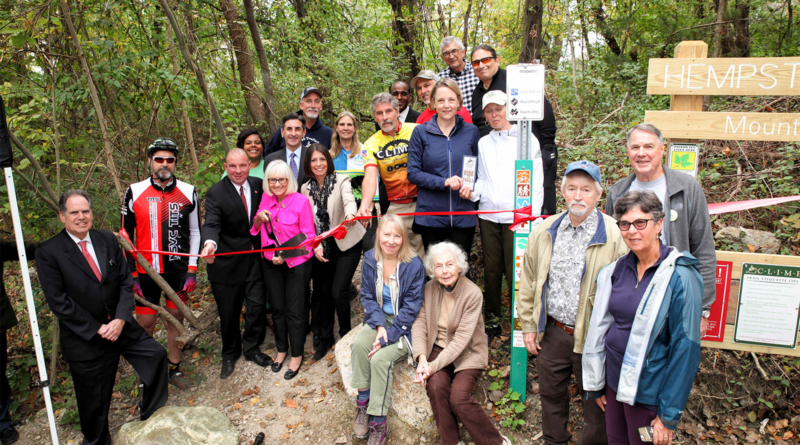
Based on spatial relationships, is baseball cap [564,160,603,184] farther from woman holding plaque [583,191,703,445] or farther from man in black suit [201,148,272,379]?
man in black suit [201,148,272,379]

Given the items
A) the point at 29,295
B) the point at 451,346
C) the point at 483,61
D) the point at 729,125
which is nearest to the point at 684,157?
the point at 729,125

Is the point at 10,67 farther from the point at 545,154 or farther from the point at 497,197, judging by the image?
the point at 545,154

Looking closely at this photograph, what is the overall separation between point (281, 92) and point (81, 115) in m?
2.90

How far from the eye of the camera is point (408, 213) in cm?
443

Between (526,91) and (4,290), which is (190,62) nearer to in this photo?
(4,290)

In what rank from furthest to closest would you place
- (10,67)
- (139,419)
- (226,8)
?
(226,8) → (10,67) → (139,419)

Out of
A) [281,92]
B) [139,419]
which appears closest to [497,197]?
[139,419]

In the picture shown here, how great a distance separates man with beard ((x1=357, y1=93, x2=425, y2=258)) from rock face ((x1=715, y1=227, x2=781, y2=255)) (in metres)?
3.08

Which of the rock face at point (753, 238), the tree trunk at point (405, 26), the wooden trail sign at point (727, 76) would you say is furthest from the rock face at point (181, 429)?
the tree trunk at point (405, 26)

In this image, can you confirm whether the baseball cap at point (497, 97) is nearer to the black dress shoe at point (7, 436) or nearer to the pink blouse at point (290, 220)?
the pink blouse at point (290, 220)

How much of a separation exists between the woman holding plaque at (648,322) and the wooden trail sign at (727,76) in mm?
1369

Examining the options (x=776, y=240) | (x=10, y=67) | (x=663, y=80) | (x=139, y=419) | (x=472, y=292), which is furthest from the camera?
(x=10, y=67)

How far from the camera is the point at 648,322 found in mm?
2344

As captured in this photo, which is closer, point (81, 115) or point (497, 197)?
point (497, 197)
